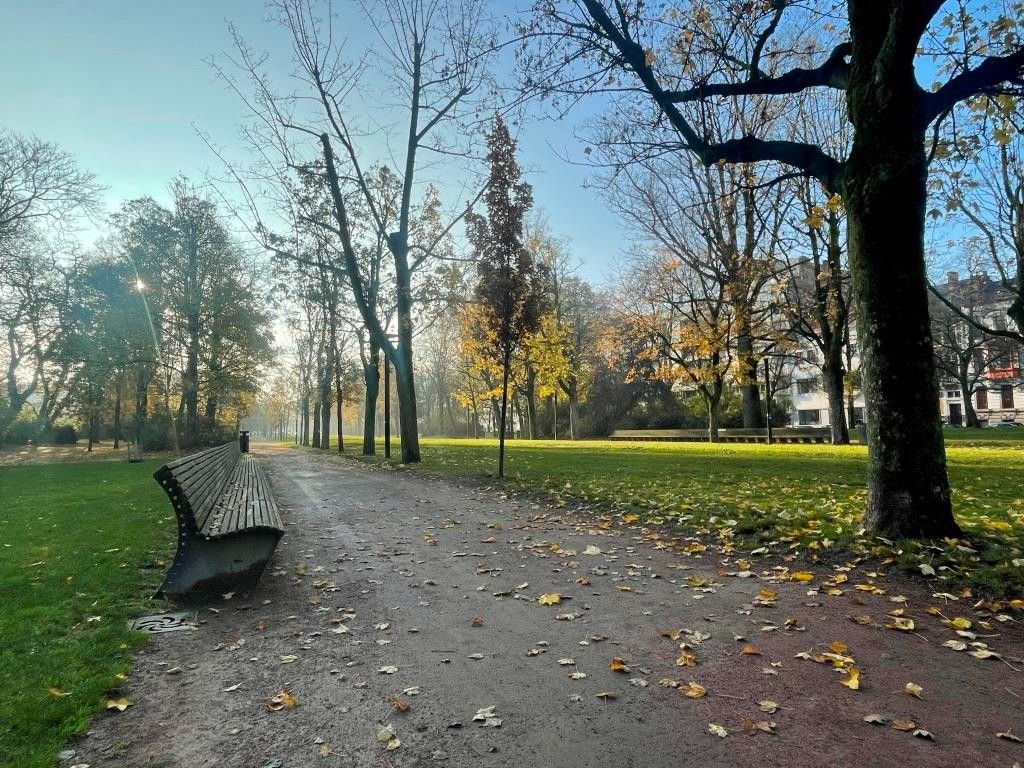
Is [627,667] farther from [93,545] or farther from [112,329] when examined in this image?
[112,329]

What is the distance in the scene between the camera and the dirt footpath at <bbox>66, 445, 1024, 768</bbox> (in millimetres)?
2656

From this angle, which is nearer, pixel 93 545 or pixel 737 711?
pixel 737 711

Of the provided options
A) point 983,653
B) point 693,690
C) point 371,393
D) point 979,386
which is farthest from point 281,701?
point 979,386

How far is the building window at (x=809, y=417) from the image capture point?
70125 millimetres

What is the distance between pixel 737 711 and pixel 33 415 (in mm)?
48776

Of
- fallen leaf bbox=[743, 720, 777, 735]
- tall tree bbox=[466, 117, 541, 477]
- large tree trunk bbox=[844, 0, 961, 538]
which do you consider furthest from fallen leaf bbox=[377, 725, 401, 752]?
tall tree bbox=[466, 117, 541, 477]

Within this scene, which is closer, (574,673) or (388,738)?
(388,738)

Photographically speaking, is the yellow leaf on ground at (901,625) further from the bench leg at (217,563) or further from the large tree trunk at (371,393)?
the large tree trunk at (371,393)

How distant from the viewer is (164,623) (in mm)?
4492

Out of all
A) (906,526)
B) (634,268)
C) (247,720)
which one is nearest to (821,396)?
(634,268)

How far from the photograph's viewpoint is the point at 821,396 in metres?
68.8

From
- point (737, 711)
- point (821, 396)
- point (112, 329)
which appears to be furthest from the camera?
point (821, 396)

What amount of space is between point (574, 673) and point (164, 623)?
3.28 metres

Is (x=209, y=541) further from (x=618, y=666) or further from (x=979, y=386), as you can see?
(x=979, y=386)
